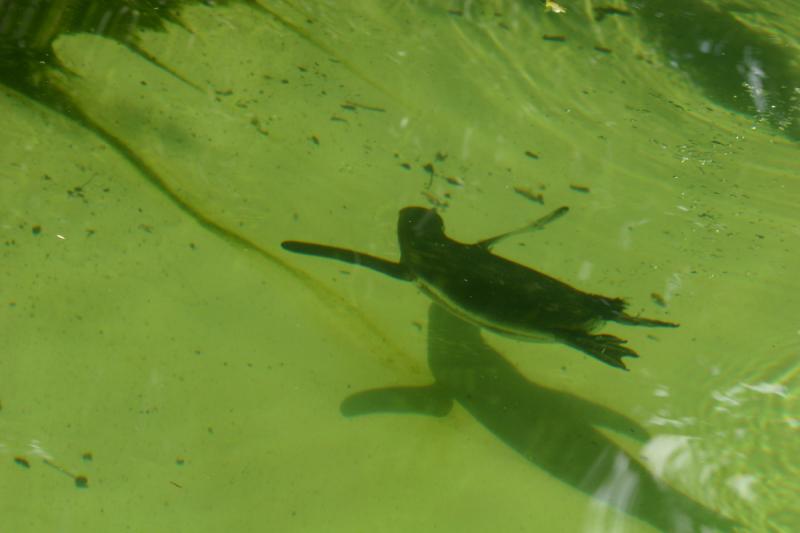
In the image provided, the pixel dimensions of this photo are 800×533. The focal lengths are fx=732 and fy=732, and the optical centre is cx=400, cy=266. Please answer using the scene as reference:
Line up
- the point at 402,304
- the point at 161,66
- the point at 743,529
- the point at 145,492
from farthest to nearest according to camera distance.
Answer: the point at 161,66 → the point at 402,304 → the point at 743,529 → the point at 145,492

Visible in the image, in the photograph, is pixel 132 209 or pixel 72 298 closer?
pixel 72 298

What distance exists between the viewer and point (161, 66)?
3.16m

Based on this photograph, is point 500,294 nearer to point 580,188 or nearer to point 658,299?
point 658,299

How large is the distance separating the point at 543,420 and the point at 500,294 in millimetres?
428

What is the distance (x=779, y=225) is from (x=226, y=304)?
2.37 metres

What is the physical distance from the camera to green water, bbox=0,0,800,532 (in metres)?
2.00

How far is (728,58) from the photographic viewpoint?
13.2 feet

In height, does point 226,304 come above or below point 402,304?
below

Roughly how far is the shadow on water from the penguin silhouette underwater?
2004 millimetres

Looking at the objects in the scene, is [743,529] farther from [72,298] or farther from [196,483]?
[72,298]

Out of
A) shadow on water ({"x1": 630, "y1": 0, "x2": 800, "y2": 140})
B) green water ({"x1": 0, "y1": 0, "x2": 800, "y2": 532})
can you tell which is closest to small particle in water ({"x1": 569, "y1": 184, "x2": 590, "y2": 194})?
green water ({"x1": 0, "y1": 0, "x2": 800, "y2": 532})

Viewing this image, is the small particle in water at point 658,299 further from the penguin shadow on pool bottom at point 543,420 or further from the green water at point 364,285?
the penguin shadow on pool bottom at point 543,420

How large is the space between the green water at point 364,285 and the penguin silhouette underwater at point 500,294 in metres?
0.16

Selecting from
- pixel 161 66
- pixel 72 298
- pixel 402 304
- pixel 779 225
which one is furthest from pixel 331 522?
pixel 779 225
